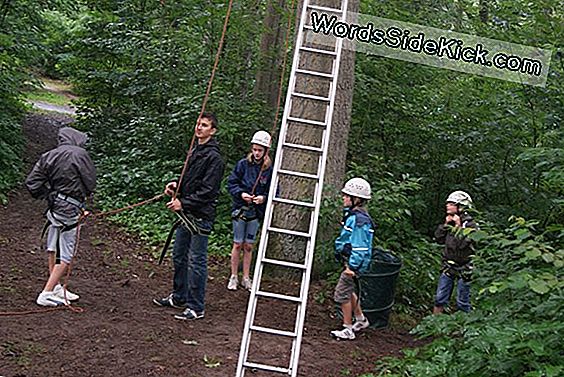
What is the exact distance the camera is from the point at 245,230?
7789mm

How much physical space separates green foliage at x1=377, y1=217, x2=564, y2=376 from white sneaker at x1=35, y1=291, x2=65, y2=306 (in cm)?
304

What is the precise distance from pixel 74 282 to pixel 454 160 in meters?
5.80

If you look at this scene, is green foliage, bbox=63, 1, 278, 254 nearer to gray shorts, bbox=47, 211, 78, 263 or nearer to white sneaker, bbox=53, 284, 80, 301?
white sneaker, bbox=53, 284, 80, 301

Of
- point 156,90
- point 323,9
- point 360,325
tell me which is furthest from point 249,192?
point 156,90

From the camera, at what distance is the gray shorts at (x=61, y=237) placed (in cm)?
651

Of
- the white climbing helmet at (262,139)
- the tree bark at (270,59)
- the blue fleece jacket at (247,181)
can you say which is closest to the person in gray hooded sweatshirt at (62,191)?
the blue fleece jacket at (247,181)

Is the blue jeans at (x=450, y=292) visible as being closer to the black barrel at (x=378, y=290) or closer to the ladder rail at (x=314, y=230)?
the black barrel at (x=378, y=290)

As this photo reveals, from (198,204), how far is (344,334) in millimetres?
1769

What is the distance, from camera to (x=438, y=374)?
5.05 metres

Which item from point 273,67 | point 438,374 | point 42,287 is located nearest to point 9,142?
point 273,67

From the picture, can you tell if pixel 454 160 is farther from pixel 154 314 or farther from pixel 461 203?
pixel 154 314

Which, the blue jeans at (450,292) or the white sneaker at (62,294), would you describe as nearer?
the white sneaker at (62,294)

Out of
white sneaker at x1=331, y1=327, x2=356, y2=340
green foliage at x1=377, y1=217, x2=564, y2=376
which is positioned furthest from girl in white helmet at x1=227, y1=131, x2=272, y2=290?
green foliage at x1=377, y1=217, x2=564, y2=376

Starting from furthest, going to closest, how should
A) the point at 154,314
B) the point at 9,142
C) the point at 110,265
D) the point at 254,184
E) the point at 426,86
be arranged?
the point at 9,142 → the point at 426,86 → the point at 110,265 → the point at 254,184 → the point at 154,314
